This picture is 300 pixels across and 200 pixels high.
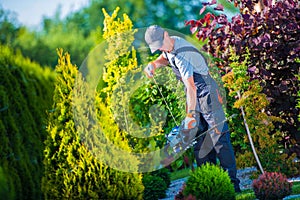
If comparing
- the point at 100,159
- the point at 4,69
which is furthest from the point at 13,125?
the point at 100,159

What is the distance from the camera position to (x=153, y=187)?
22.5 ft

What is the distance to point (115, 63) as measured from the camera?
7.12 m

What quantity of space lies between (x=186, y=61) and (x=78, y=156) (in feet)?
5.33

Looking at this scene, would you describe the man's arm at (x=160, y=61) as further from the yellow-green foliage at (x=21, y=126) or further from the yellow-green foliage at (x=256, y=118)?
the yellow-green foliage at (x=21, y=126)

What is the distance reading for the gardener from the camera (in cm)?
591

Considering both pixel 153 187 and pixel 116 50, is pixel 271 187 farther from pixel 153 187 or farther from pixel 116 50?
pixel 116 50

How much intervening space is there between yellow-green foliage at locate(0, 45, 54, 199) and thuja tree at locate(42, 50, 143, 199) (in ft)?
3.24


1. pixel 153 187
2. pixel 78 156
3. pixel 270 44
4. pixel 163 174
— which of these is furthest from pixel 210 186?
pixel 270 44

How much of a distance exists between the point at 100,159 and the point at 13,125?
212cm

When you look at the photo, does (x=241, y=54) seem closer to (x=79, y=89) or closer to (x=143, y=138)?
(x=143, y=138)

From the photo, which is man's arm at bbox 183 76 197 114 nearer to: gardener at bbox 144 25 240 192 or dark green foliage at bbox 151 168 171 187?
gardener at bbox 144 25 240 192

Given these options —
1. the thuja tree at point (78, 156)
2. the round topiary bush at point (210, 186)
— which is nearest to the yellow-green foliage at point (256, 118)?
the round topiary bush at point (210, 186)

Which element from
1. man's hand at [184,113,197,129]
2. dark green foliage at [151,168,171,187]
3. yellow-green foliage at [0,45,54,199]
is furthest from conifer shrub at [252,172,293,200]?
yellow-green foliage at [0,45,54,199]

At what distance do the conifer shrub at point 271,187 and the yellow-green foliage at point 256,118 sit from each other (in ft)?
3.36
